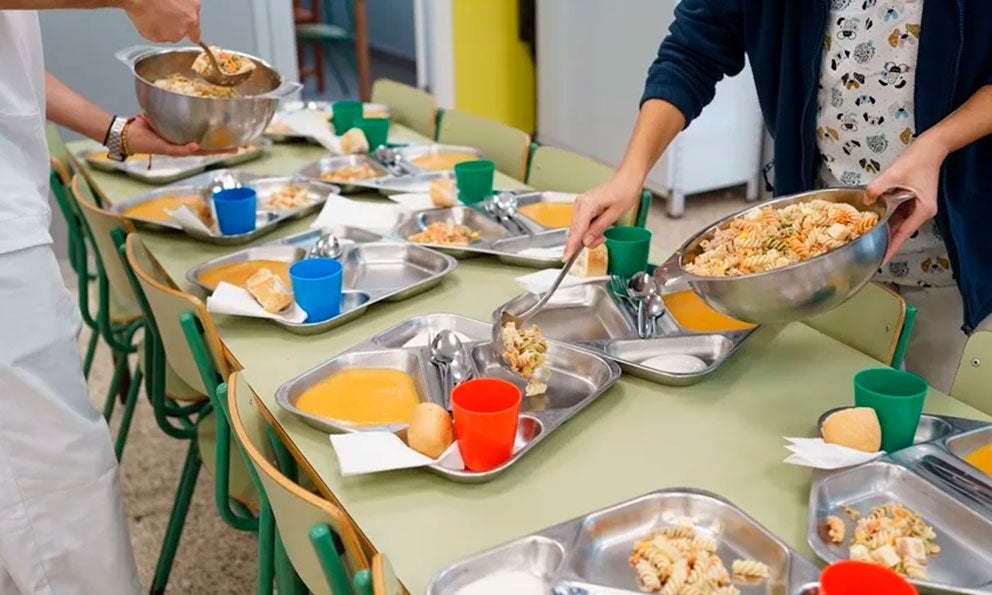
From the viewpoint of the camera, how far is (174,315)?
156 cm

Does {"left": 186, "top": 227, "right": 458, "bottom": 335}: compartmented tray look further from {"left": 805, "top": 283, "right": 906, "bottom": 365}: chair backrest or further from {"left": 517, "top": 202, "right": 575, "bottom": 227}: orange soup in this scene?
{"left": 805, "top": 283, "right": 906, "bottom": 365}: chair backrest

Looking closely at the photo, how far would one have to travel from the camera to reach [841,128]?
152cm

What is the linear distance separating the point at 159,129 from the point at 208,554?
3.26 ft

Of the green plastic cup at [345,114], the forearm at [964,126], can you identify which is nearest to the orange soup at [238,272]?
the green plastic cup at [345,114]

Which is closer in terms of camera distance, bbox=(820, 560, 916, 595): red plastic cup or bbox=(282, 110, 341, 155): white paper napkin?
bbox=(820, 560, 916, 595): red plastic cup

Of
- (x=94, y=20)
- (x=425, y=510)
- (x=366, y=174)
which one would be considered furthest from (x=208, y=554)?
(x=94, y=20)

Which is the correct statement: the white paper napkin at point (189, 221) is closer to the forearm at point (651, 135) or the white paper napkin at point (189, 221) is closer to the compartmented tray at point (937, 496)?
the forearm at point (651, 135)

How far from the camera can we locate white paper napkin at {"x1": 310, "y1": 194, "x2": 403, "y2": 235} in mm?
2000

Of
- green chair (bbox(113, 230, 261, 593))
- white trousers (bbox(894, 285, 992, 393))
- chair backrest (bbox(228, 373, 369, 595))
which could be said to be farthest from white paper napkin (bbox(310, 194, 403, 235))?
white trousers (bbox(894, 285, 992, 393))

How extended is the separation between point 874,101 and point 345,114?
157cm

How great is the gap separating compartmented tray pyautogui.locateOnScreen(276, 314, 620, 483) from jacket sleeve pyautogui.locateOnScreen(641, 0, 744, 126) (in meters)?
0.59

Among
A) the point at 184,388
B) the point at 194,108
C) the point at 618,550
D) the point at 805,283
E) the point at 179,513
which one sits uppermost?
the point at 194,108

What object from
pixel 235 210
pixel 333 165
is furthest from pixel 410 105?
pixel 235 210

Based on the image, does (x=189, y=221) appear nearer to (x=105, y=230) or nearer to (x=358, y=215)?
(x=105, y=230)
